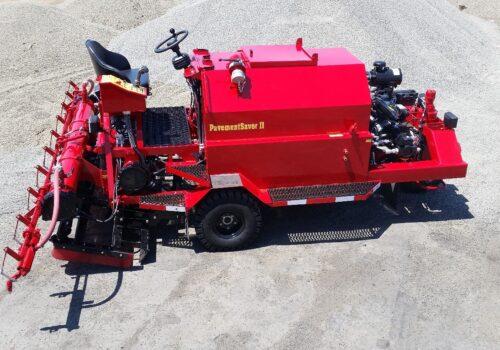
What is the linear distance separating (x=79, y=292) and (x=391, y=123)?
3.79m

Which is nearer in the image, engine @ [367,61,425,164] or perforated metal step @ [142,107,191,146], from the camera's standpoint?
perforated metal step @ [142,107,191,146]

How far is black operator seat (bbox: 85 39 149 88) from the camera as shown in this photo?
6273 millimetres

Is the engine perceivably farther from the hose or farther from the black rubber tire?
the hose

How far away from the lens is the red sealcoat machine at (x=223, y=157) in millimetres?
5129

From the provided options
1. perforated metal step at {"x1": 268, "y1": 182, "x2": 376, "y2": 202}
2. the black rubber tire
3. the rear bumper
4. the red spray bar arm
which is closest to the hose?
the red spray bar arm

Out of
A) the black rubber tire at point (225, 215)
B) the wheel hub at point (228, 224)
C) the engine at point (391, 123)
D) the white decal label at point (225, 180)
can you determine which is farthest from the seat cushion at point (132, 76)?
the engine at point (391, 123)

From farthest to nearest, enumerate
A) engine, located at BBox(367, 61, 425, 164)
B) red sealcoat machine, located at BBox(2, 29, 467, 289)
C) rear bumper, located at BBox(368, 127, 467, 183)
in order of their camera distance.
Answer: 1. engine, located at BBox(367, 61, 425, 164)
2. rear bumper, located at BBox(368, 127, 467, 183)
3. red sealcoat machine, located at BBox(2, 29, 467, 289)

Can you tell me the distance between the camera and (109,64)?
261 inches

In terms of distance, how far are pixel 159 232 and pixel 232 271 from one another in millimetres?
1066

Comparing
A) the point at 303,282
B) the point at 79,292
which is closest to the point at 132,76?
the point at 79,292

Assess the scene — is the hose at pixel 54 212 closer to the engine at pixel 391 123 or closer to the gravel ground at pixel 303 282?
the gravel ground at pixel 303 282

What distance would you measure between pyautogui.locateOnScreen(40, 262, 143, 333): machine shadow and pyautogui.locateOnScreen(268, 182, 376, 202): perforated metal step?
1602 mm

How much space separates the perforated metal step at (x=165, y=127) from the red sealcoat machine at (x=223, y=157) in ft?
0.07

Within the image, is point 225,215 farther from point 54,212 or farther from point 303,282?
point 54,212
